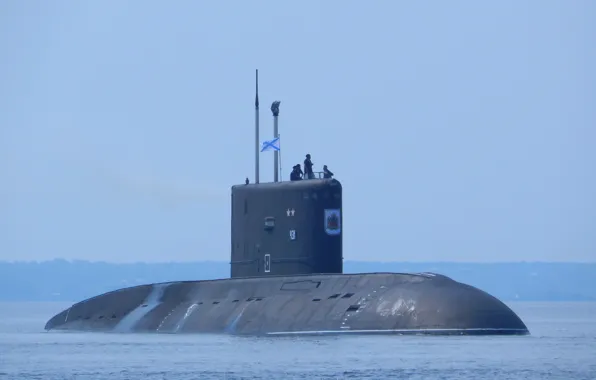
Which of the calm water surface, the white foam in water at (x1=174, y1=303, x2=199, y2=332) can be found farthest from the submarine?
the calm water surface

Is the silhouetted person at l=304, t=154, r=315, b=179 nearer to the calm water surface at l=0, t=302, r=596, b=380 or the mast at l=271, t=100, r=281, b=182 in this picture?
the mast at l=271, t=100, r=281, b=182

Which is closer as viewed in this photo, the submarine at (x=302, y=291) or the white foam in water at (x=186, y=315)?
the submarine at (x=302, y=291)

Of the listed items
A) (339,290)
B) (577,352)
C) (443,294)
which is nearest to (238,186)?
(339,290)

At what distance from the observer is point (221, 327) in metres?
42.5

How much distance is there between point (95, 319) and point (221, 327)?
878 cm

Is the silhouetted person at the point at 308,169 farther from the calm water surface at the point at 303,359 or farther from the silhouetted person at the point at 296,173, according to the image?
the calm water surface at the point at 303,359

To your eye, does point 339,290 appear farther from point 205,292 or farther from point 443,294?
point 205,292

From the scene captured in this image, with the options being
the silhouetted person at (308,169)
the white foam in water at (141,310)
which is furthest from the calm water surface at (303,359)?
the silhouetted person at (308,169)

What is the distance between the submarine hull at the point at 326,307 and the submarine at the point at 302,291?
3 centimetres

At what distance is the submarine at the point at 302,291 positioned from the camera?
123ft

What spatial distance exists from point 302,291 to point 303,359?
20.7 feet

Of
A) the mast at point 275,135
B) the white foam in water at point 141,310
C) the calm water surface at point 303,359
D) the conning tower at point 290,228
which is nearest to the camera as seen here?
the calm water surface at point 303,359

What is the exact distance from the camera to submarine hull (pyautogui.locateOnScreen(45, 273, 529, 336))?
37.3 metres

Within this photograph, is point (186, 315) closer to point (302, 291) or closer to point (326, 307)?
point (302, 291)
